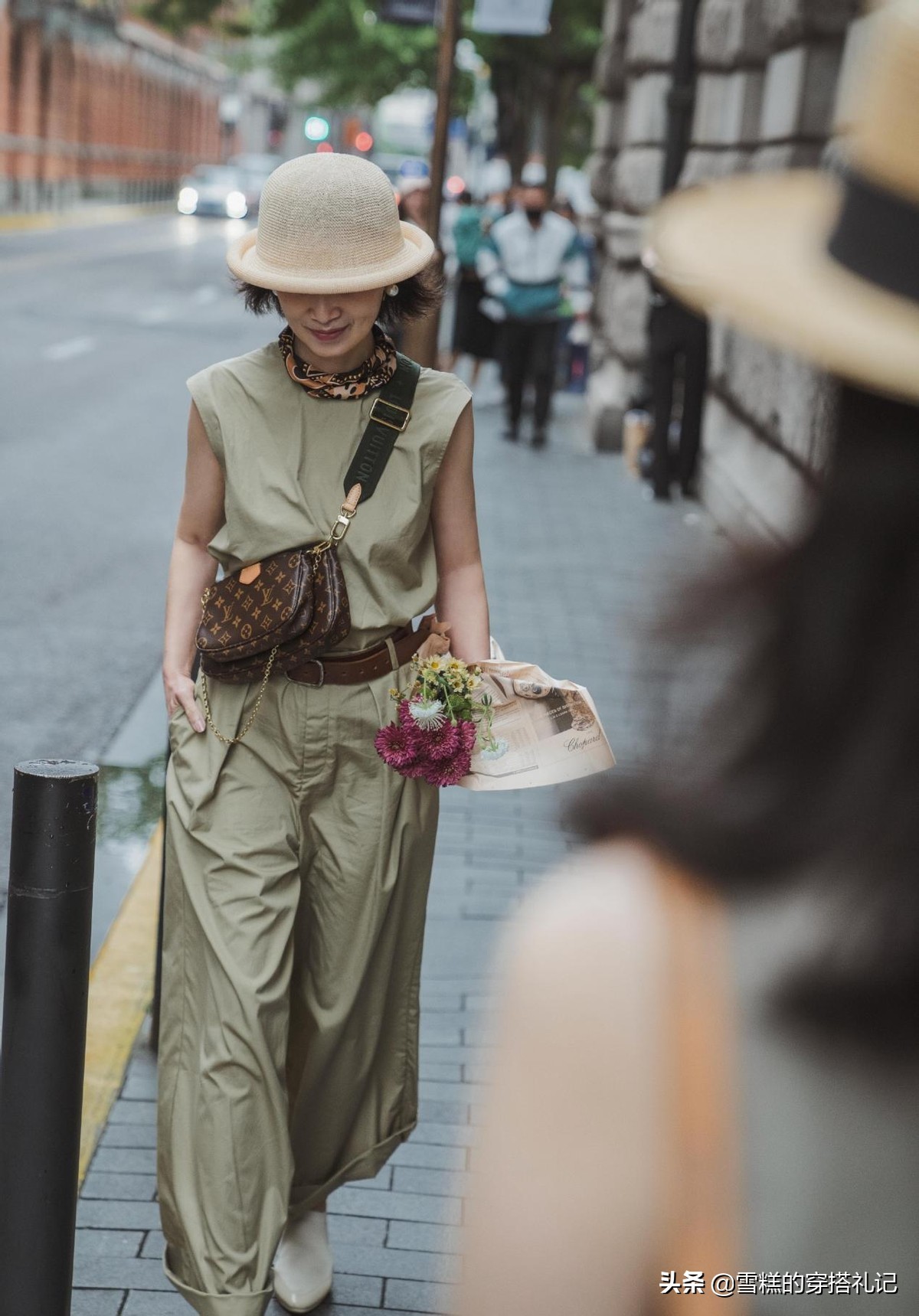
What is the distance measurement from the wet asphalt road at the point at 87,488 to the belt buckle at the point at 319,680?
237cm

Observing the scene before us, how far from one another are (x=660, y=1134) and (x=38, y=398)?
1521 centimetres

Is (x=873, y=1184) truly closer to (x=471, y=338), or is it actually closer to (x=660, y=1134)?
(x=660, y=1134)

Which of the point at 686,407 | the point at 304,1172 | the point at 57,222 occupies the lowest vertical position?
the point at 57,222

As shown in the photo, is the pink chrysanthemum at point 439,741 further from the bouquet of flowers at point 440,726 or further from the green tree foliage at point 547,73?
the green tree foliage at point 547,73

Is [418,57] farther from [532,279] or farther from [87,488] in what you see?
[87,488]

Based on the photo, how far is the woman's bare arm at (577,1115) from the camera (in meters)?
1.00

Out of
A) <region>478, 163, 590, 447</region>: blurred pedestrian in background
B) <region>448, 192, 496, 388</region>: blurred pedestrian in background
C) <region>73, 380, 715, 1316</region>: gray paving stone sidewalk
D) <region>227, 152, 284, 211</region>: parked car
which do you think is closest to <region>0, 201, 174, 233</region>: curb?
<region>227, 152, 284, 211</region>: parked car

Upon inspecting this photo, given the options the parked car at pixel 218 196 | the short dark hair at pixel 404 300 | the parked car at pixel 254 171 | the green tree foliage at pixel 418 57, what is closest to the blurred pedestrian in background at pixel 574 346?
the green tree foliage at pixel 418 57

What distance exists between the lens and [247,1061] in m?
2.83

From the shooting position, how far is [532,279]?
555 inches

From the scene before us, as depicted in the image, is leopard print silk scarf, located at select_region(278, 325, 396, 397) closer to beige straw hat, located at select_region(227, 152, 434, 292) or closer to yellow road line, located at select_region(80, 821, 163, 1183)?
beige straw hat, located at select_region(227, 152, 434, 292)

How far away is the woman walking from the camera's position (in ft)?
9.32

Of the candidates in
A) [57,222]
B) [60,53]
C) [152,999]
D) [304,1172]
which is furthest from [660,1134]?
[60,53]

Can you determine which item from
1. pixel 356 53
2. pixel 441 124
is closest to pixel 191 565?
pixel 441 124
